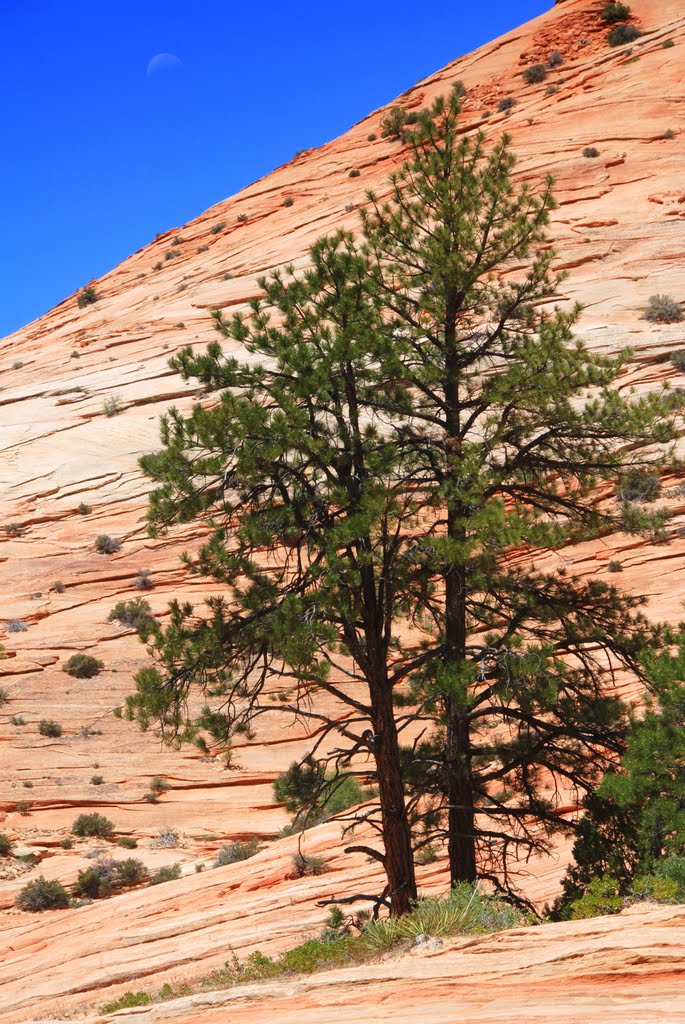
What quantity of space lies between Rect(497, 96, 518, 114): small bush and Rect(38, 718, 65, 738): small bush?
32643mm

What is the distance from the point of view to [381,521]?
914 cm

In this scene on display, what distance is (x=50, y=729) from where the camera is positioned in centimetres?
1930

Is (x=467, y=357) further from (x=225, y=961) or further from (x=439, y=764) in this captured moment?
(x=225, y=961)

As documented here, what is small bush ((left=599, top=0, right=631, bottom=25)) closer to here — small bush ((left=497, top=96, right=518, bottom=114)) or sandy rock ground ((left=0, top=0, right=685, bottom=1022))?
sandy rock ground ((left=0, top=0, right=685, bottom=1022))

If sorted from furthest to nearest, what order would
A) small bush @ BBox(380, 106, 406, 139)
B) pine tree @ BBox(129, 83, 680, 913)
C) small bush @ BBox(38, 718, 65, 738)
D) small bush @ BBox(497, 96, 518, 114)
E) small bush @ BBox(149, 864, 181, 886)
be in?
small bush @ BBox(380, 106, 406, 139) → small bush @ BBox(497, 96, 518, 114) → small bush @ BBox(38, 718, 65, 738) → small bush @ BBox(149, 864, 181, 886) → pine tree @ BBox(129, 83, 680, 913)

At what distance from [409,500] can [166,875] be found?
812 centimetres

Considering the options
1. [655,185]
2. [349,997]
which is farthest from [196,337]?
[349,997]

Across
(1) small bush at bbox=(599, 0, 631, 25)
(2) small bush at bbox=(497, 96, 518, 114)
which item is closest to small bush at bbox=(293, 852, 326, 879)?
(2) small bush at bbox=(497, 96, 518, 114)

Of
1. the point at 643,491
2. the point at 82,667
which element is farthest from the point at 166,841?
the point at 643,491

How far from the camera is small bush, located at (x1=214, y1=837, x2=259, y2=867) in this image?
1455 cm

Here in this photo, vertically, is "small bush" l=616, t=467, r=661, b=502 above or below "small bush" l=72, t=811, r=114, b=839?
above

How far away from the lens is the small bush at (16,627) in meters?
22.7

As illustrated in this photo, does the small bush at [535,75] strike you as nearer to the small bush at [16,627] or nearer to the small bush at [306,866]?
the small bush at [16,627]

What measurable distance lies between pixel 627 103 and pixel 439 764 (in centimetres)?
3387
